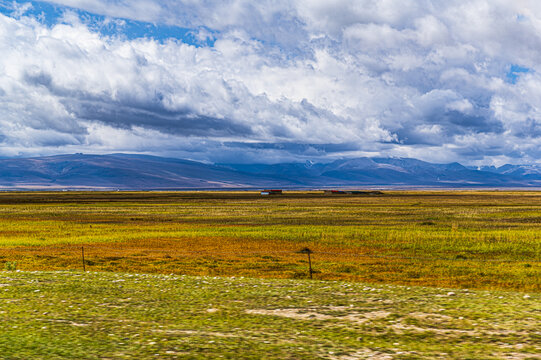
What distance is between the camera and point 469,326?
603 inches

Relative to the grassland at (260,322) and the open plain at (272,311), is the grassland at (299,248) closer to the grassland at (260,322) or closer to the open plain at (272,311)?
the open plain at (272,311)

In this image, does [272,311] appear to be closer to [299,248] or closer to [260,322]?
[260,322]

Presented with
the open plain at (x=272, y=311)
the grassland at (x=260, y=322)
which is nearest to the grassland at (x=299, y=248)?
the open plain at (x=272, y=311)

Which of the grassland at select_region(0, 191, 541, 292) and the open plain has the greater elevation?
the open plain

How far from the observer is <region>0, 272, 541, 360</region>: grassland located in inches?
Result: 502

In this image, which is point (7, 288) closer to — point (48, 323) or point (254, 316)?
point (48, 323)

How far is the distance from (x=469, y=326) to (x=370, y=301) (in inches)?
175

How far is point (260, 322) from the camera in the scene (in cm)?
1602

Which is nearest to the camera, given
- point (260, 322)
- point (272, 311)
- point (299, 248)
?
point (260, 322)

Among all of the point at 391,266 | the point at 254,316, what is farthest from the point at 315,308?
the point at 391,266

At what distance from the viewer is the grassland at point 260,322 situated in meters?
12.8

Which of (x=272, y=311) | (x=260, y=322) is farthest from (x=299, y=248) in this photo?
(x=260, y=322)

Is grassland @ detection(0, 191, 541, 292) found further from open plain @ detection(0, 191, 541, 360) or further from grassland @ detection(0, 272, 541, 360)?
grassland @ detection(0, 272, 541, 360)

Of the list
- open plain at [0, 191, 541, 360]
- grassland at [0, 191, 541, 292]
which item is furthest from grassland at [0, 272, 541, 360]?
grassland at [0, 191, 541, 292]
